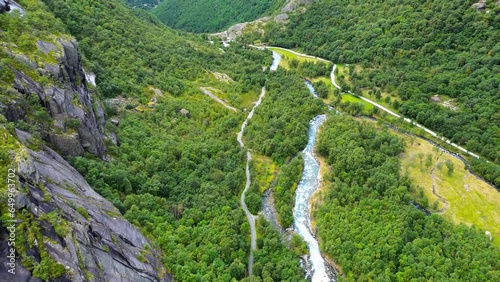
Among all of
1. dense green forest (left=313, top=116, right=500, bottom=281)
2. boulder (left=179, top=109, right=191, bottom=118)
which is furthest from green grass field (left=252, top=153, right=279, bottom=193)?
boulder (left=179, top=109, right=191, bottom=118)

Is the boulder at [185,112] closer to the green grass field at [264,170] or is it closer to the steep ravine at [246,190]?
the steep ravine at [246,190]

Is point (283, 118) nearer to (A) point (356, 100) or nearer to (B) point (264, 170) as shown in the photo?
(B) point (264, 170)

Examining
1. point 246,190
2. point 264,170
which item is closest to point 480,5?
point 264,170

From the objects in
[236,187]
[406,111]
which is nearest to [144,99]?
[236,187]

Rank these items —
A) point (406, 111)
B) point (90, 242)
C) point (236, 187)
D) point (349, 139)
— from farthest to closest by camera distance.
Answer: point (406, 111) → point (349, 139) → point (236, 187) → point (90, 242)

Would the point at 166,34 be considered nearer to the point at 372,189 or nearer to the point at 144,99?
the point at 144,99

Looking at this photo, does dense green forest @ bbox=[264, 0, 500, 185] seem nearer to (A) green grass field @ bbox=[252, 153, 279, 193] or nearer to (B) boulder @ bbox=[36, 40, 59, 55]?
(A) green grass field @ bbox=[252, 153, 279, 193]

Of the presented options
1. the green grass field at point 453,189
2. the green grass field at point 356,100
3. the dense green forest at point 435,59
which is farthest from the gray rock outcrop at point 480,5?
the green grass field at point 453,189
